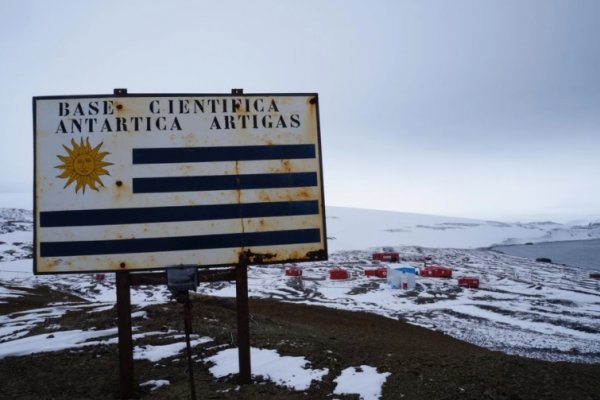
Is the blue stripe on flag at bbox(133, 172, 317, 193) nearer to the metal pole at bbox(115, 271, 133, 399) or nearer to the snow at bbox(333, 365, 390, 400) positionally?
the metal pole at bbox(115, 271, 133, 399)

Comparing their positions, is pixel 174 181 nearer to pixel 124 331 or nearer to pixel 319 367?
pixel 124 331

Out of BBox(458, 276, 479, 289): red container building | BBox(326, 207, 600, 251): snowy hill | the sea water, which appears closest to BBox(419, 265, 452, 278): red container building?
BBox(458, 276, 479, 289): red container building

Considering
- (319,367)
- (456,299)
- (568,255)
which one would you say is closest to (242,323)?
(319,367)

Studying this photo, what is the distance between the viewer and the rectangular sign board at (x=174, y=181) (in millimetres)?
5262

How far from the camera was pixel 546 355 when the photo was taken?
1705cm

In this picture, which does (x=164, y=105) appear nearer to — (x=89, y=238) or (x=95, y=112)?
(x=95, y=112)

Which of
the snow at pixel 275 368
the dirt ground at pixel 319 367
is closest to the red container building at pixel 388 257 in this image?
the dirt ground at pixel 319 367

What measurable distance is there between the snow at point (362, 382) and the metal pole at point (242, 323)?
1302 mm

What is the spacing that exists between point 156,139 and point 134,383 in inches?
136

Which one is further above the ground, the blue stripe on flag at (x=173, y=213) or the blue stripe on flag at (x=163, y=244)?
the blue stripe on flag at (x=173, y=213)

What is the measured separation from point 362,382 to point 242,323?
1.97 meters

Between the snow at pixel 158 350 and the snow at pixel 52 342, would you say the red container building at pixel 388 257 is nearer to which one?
the snow at pixel 52 342

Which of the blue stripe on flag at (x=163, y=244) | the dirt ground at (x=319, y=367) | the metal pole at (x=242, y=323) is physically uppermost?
the blue stripe on flag at (x=163, y=244)

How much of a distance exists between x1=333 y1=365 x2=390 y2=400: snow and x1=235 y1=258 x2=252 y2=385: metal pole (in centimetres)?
130
